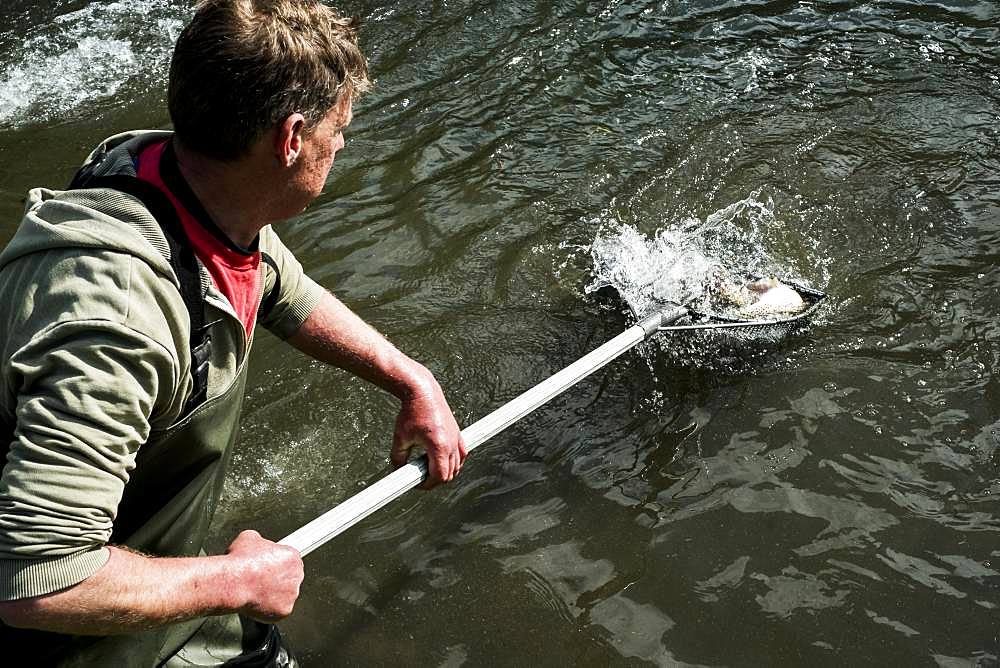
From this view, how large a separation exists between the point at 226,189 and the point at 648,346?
107 inches

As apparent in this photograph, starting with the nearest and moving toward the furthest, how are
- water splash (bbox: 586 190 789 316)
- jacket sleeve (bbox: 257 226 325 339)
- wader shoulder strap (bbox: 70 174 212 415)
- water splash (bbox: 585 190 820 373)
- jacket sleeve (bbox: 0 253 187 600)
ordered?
jacket sleeve (bbox: 0 253 187 600) → wader shoulder strap (bbox: 70 174 212 415) → jacket sleeve (bbox: 257 226 325 339) → water splash (bbox: 585 190 820 373) → water splash (bbox: 586 190 789 316)

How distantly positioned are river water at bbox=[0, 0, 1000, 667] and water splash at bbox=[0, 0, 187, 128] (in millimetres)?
39

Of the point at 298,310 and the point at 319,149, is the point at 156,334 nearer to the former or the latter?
the point at 319,149

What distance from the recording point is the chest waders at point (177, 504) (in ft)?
7.38

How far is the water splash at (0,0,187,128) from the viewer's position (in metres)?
6.96

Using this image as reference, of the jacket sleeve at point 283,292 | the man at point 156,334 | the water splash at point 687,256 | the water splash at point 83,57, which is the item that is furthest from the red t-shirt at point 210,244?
the water splash at point 83,57

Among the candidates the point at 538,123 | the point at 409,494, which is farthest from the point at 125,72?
the point at 409,494

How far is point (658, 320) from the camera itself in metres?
4.26

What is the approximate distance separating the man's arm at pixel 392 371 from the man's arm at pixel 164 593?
742 mm

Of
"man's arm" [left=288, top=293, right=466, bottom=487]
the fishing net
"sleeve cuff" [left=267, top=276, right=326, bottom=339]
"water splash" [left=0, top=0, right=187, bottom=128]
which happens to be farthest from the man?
"water splash" [left=0, top=0, right=187, bottom=128]

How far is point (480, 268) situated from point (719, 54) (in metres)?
2.96

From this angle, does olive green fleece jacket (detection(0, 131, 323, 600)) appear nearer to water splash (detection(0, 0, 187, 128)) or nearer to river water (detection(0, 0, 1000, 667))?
river water (detection(0, 0, 1000, 667))

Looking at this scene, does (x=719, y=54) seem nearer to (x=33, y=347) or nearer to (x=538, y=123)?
(x=538, y=123)

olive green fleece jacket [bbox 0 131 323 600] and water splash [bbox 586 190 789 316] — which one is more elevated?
olive green fleece jacket [bbox 0 131 323 600]
